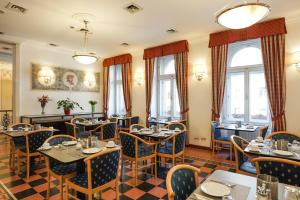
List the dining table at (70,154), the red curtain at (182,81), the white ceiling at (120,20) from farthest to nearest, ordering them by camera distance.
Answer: the red curtain at (182,81) → the white ceiling at (120,20) → the dining table at (70,154)

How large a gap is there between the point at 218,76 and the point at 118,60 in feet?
13.8

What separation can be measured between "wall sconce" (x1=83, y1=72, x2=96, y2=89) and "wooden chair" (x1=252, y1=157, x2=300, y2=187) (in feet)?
23.7

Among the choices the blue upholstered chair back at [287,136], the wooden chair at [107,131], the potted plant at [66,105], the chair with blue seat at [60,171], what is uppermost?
the potted plant at [66,105]

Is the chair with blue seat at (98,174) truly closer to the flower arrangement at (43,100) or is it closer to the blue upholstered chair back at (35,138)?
the blue upholstered chair back at (35,138)

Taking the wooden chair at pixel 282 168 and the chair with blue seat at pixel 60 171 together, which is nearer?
the wooden chair at pixel 282 168

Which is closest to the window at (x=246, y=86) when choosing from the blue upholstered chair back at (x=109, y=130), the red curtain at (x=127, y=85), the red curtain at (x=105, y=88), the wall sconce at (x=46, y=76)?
the blue upholstered chair back at (x=109, y=130)

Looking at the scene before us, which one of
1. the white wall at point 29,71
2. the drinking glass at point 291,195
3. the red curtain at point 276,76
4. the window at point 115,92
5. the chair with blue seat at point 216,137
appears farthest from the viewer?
the window at point 115,92

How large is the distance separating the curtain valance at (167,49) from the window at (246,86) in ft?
4.33

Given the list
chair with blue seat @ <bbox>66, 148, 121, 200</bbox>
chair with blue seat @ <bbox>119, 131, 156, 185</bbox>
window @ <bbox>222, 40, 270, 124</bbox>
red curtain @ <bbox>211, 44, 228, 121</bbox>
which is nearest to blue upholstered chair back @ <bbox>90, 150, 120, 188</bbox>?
chair with blue seat @ <bbox>66, 148, 121, 200</bbox>

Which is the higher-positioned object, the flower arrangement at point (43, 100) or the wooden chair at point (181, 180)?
the flower arrangement at point (43, 100)

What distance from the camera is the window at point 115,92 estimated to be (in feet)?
27.3

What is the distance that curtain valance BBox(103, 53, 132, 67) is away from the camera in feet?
24.6

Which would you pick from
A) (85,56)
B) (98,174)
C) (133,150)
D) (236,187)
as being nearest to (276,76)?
(133,150)

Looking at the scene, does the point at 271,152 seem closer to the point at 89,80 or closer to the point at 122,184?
the point at 122,184
